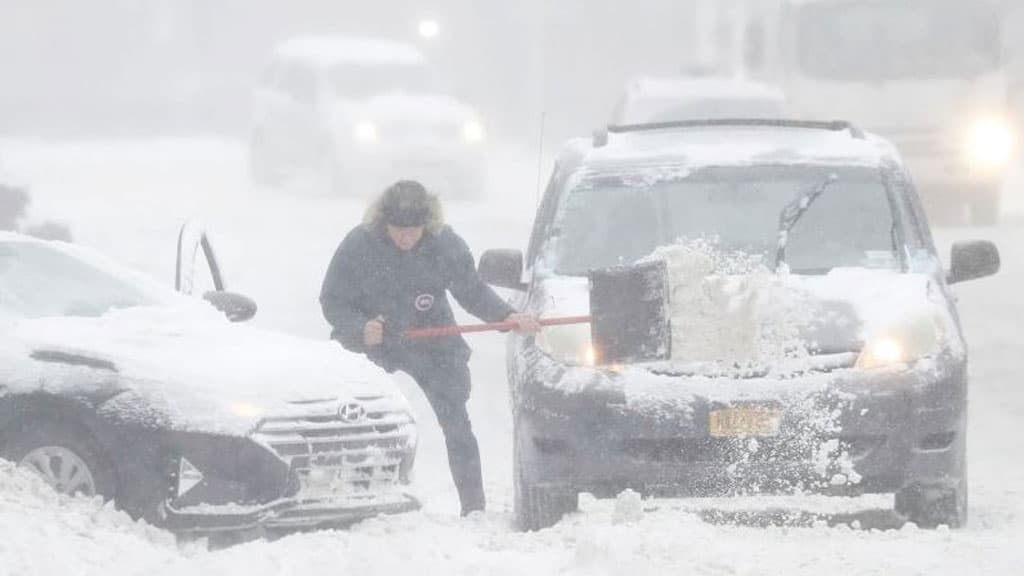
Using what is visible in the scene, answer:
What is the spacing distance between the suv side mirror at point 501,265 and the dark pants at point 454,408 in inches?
14.8

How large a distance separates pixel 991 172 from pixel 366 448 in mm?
16886

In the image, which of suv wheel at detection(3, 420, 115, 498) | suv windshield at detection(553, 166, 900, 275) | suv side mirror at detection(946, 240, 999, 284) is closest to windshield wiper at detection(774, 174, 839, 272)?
suv windshield at detection(553, 166, 900, 275)

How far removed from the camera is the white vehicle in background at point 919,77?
25.0 metres

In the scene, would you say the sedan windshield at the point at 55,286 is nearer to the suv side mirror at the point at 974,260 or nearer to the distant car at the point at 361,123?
the suv side mirror at the point at 974,260

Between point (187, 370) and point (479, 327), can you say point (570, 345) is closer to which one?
point (479, 327)

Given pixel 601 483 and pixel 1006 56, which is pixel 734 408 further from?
pixel 1006 56

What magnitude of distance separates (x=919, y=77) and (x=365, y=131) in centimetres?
760

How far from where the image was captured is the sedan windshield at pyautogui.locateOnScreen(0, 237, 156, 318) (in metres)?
9.72

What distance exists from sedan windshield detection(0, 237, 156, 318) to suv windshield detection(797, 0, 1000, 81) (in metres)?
15.8

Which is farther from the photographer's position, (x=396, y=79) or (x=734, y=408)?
(x=396, y=79)

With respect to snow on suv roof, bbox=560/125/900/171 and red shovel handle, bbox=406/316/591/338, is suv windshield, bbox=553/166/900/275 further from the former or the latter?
red shovel handle, bbox=406/316/591/338

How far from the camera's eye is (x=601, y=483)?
9.20 meters

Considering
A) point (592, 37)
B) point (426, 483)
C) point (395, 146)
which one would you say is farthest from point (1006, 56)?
point (592, 37)

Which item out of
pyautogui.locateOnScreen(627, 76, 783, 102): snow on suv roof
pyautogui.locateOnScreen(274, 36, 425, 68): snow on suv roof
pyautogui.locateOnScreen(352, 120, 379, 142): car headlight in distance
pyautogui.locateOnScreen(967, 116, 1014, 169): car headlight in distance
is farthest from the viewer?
pyautogui.locateOnScreen(274, 36, 425, 68): snow on suv roof
